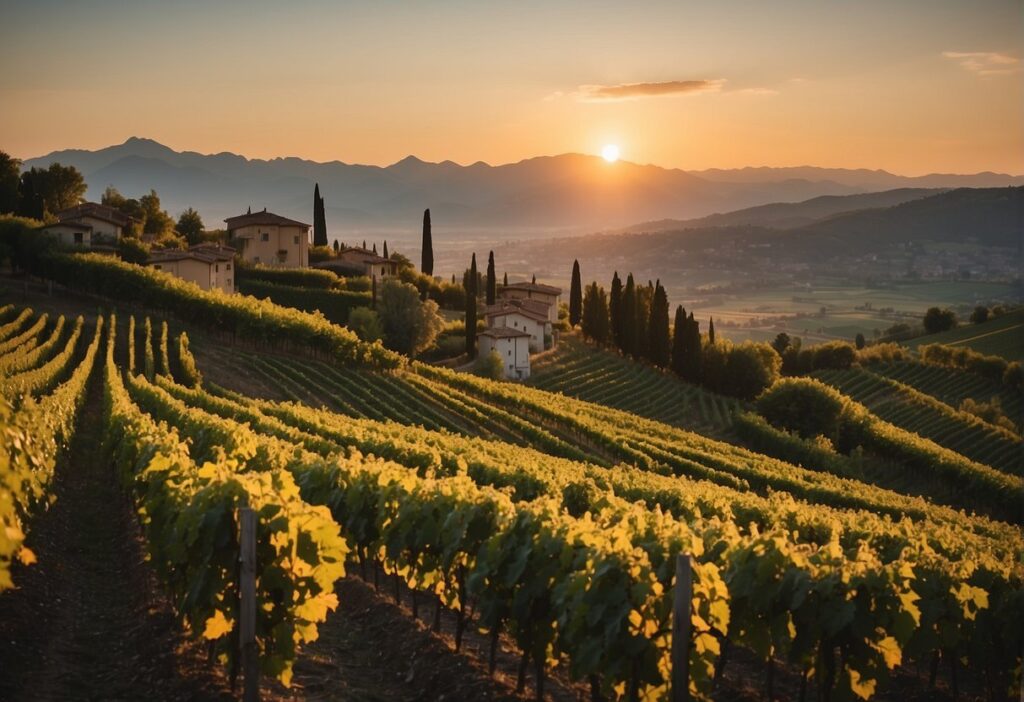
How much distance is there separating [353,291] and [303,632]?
73.9 m

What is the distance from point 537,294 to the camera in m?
104

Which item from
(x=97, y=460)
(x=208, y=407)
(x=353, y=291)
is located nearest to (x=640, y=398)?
(x=353, y=291)

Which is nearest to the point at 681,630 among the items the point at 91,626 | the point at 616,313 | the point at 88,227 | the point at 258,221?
the point at 91,626

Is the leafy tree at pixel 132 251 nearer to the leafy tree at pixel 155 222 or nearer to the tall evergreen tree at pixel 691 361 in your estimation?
the leafy tree at pixel 155 222

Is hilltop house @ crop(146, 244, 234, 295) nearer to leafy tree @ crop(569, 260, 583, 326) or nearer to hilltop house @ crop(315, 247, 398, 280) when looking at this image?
hilltop house @ crop(315, 247, 398, 280)

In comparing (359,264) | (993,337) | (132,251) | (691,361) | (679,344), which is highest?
(132,251)

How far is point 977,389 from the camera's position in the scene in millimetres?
97562

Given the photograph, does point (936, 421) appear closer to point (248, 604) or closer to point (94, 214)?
point (94, 214)

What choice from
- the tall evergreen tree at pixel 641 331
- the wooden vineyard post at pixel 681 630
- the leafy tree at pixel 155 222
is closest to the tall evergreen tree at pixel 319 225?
the leafy tree at pixel 155 222

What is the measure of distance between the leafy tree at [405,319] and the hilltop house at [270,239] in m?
16.3

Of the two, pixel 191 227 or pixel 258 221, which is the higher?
pixel 258 221

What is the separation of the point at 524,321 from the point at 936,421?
34667 millimetres

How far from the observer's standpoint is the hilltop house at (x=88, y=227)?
72625 millimetres

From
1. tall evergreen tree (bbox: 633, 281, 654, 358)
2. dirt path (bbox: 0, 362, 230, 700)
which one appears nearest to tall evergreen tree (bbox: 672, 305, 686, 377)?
tall evergreen tree (bbox: 633, 281, 654, 358)
